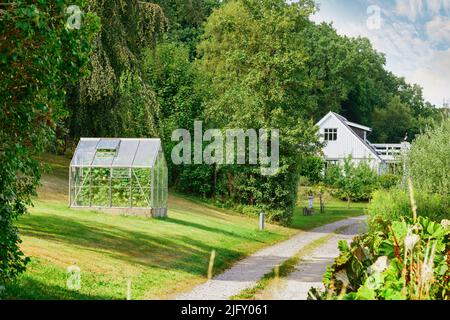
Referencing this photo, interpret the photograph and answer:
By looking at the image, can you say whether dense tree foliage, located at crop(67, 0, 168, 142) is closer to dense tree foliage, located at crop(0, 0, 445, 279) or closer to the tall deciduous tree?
dense tree foliage, located at crop(0, 0, 445, 279)

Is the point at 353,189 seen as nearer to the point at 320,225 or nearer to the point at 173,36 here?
the point at 320,225

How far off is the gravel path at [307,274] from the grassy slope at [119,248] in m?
2.14

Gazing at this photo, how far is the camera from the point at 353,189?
52188 millimetres

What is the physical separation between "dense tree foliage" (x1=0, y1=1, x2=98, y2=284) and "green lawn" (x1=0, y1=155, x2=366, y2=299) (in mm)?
2186

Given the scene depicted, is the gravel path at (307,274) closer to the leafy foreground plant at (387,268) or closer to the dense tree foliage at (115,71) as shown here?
the leafy foreground plant at (387,268)

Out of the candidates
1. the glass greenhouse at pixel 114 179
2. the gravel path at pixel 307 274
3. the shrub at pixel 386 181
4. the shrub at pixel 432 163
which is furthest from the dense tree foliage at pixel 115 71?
the shrub at pixel 386 181

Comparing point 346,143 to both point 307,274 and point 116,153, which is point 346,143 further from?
point 307,274

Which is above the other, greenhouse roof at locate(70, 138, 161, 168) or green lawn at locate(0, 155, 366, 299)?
greenhouse roof at locate(70, 138, 161, 168)

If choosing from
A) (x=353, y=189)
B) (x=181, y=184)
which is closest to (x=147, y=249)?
(x=181, y=184)

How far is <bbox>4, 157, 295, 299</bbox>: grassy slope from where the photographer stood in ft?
45.9

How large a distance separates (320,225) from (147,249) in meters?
18.2

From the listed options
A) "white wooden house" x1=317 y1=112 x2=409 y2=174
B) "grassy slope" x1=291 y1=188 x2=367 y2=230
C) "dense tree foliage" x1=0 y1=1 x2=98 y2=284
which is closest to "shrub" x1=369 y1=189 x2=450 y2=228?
"grassy slope" x1=291 y1=188 x2=367 y2=230

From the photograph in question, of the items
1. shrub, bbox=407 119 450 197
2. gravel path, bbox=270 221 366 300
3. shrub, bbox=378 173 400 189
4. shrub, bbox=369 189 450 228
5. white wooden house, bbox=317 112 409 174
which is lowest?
gravel path, bbox=270 221 366 300

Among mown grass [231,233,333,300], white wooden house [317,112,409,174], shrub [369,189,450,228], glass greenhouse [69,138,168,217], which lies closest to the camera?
mown grass [231,233,333,300]
